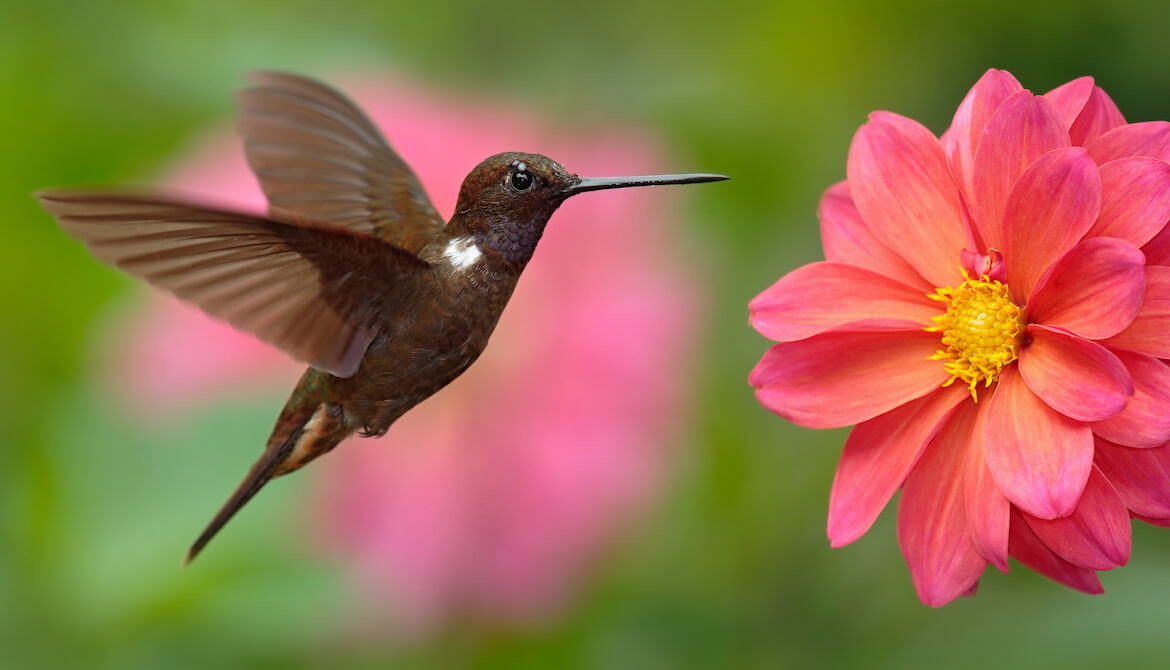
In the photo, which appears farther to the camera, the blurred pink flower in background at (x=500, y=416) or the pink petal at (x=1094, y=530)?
the blurred pink flower in background at (x=500, y=416)

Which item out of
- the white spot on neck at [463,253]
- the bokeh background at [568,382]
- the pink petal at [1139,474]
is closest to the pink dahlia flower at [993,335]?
the pink petal at [1139,474]

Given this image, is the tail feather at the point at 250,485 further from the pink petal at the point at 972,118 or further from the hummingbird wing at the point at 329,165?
the pink petal at the point at 972,118

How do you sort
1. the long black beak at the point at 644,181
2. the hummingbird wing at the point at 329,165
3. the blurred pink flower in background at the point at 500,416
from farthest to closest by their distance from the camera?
the blurred pink flower in background at the point at 500,416, the hummingbird wing at the point at 329,165, the long black beak at the point at 644,181

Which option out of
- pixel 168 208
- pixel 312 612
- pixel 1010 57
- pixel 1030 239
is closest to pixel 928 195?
pixel 1030 239

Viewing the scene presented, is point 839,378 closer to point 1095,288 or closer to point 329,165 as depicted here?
point 1095,288

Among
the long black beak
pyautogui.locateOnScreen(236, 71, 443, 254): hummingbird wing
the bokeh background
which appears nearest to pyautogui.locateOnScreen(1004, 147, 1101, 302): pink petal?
the long black beak
